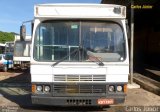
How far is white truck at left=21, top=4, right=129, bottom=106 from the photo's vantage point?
9.57m

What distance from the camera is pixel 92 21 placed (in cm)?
995

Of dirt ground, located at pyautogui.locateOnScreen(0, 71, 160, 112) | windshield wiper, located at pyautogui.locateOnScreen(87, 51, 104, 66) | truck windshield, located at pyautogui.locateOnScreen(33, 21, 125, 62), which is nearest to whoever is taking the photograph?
windshield wiper, located at pyautogui.locateOnScreen(87, 51, 104, 66)

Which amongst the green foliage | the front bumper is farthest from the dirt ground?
the green foliage

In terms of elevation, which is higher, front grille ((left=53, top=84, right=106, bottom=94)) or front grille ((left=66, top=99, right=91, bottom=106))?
front grille ((left=53, top=84, right=106, bottom=94))

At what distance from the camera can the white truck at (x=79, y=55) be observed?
9.57 metres

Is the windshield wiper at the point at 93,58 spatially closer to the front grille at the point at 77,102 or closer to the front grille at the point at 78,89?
the front grille at the point at 78,89

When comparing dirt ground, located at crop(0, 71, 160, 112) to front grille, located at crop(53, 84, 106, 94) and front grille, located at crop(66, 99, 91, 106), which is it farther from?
front grille, located at crop(66, 99, 91, 106)

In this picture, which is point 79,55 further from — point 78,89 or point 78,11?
point 78,11

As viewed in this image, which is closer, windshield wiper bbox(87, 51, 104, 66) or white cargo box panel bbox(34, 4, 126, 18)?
windshield wiper bbox(87, 51, 104, 66)

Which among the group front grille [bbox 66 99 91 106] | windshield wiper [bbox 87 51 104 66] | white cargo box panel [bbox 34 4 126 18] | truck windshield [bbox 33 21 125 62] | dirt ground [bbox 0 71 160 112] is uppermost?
white cargo box panel [bbox 34 4 126 18]

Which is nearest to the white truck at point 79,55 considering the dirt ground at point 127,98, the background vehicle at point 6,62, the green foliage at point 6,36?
the dirt ground at point 127,98

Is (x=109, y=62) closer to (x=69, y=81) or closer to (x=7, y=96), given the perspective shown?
(x=69, y=81)

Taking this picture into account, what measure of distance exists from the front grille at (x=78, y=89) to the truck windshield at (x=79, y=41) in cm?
69

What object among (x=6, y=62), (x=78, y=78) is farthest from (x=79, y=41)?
(x=6, y=62)
